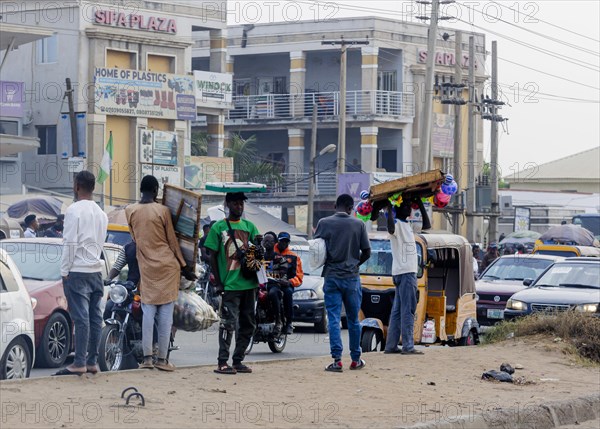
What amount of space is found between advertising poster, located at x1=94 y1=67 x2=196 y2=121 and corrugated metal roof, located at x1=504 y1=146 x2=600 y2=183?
44.8 metres

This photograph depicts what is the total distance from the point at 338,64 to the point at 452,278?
41999mm

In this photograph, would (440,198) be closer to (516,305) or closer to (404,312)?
(404,312)

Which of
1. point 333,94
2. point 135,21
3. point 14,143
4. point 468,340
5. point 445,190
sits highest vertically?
point 135,21

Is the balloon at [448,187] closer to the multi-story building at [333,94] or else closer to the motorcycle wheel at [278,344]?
the motorcycle wheel at [278,344]

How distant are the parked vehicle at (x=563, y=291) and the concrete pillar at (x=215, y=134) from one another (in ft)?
104

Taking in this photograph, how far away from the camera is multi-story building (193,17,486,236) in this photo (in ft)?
190

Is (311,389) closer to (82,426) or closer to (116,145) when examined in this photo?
(82,426)

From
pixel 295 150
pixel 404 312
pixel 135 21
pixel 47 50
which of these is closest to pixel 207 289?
pixel 404 312

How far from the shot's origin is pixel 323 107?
59.0m

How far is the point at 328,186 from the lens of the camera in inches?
2312

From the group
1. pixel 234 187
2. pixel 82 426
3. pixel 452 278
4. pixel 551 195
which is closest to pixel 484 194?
pixel 551 195

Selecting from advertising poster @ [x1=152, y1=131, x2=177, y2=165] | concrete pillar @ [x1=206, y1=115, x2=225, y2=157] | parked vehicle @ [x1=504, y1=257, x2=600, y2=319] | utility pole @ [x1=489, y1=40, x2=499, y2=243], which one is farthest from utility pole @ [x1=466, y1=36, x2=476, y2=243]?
parked vehicle @ [x1=504, y1=257, x2=600, y2=319]

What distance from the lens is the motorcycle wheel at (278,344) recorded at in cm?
1787

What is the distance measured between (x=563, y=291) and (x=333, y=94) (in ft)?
129
